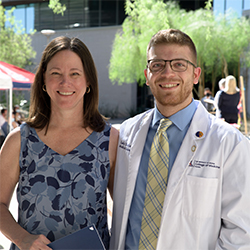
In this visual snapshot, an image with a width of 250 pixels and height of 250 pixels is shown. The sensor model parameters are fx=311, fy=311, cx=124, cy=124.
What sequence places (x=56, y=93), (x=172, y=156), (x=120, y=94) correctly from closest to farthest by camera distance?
(x=172, y=156), (x=56, y=93), (x=120, y=94)

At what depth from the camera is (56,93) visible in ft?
6.79

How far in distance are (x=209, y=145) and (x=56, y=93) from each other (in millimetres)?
1038

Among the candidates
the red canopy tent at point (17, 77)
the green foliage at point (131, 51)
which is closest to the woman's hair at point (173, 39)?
the red canopy tent at point (17, 77)

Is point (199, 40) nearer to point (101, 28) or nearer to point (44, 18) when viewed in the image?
point (101, 28)

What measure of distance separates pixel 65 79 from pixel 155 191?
0.92m

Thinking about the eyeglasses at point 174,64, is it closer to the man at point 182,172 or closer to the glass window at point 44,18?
the man at point 182,172

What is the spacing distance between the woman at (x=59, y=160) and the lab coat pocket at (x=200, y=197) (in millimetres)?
579

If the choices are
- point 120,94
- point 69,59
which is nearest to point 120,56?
point 120,94

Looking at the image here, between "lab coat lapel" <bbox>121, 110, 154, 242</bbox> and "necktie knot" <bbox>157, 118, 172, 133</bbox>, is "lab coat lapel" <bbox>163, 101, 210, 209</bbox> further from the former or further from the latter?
"lab coat lapel" <bbox>121, 110, 154, 242</bbox>

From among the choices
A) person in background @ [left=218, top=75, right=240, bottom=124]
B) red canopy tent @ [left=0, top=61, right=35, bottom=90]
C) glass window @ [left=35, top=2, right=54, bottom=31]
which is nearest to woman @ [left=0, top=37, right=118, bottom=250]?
person in background @ [left=218, top=75, right=240, bottom=124]

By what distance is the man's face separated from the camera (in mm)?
1999

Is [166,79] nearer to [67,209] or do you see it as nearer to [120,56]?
[67,209]

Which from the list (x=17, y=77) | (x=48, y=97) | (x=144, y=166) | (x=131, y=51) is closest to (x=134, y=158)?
(x=144, y=166)

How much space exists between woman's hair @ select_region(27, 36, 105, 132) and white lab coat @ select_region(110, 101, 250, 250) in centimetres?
68
